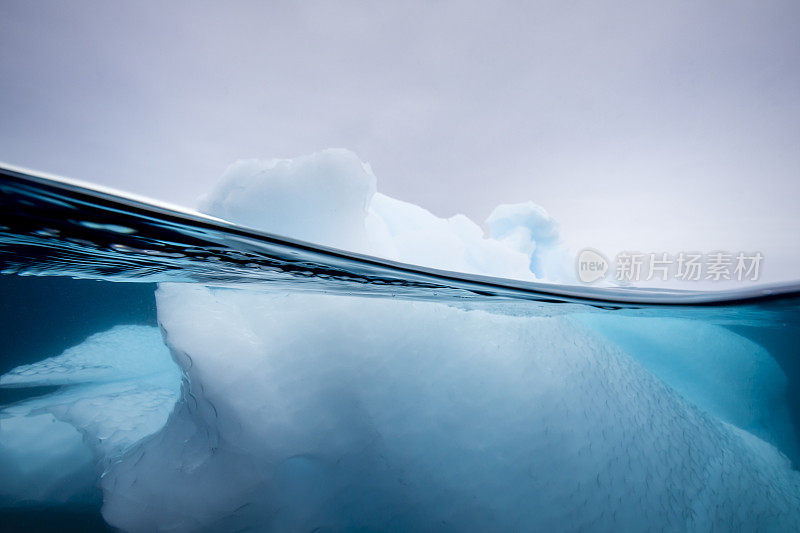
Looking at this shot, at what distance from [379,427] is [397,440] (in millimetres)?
208

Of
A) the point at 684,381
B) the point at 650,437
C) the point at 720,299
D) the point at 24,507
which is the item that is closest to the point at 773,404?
the point at 684,381

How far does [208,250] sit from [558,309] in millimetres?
4527

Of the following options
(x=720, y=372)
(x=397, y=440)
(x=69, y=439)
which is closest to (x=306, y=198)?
(x=397, y=440)

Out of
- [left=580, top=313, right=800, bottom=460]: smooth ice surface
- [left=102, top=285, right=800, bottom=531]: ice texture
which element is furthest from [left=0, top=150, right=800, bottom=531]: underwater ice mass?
[left=580, top=313, right=800, bottom=460]: smooth ice surface

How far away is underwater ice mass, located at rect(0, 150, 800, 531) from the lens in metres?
2.51

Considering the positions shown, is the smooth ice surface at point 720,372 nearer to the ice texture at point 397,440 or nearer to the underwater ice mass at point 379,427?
the underwater ice mass at point 379,427

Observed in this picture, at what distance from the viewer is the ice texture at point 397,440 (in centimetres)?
248

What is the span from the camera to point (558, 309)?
13.9ft

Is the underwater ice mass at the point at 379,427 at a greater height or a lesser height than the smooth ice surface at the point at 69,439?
greater

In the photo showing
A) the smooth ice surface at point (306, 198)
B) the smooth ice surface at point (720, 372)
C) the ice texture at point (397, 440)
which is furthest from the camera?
the smooth ice surface at point (720, 372)

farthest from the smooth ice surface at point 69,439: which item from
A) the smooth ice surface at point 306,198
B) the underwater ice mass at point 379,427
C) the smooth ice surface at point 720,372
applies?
the smooth ice surface at point 720,372

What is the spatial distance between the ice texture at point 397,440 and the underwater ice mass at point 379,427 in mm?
14

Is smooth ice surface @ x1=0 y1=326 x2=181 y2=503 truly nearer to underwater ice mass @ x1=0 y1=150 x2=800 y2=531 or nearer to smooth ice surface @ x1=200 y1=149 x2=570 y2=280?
underwater ice mass @ x1=0 y1=150 x2=800 y2=531

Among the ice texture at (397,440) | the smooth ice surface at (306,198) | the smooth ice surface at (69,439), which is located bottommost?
the smooth ice surface at (69,439)
